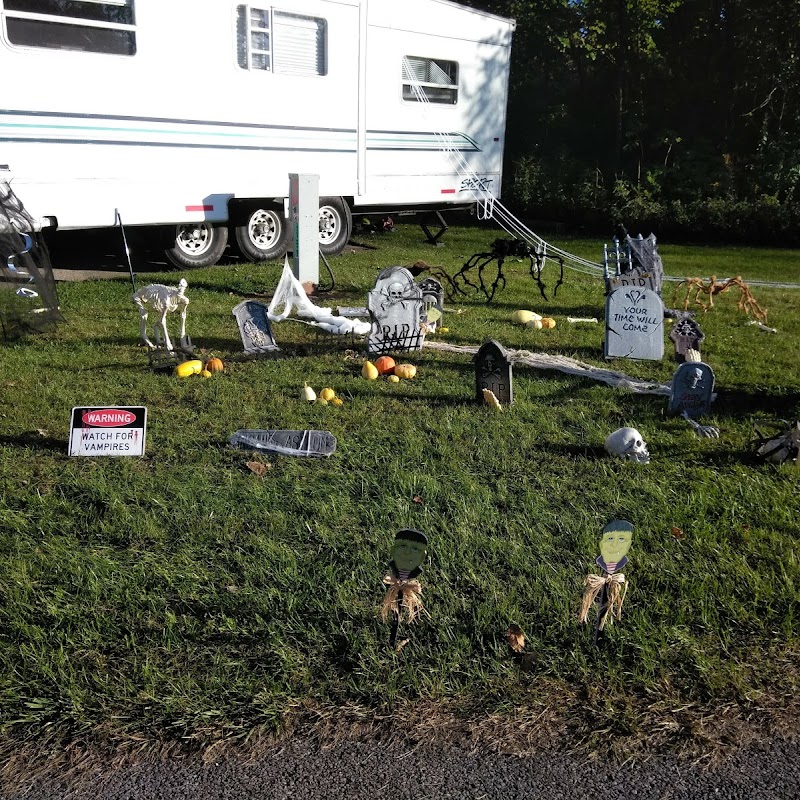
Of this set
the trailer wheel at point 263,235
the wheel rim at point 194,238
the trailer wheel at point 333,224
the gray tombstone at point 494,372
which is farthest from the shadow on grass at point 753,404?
the trailer wheel at point 333,224

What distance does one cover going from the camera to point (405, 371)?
5.76 meters

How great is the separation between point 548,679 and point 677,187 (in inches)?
636

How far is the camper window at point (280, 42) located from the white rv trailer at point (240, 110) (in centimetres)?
2

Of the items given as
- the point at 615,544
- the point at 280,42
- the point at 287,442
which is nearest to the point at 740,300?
the point at 287,442

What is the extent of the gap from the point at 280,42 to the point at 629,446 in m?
7.45

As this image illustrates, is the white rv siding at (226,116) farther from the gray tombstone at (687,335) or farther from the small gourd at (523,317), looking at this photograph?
the gray tombstone at (687,335)

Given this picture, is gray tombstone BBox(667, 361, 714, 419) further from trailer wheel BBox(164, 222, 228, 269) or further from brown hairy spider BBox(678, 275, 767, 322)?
trailer wheel BBox(164, 222, 228, 269)

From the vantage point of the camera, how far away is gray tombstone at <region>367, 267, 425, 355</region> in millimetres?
6113

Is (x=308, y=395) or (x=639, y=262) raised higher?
(x=639, y=262)

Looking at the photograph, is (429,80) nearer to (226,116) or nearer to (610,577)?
(226,116)

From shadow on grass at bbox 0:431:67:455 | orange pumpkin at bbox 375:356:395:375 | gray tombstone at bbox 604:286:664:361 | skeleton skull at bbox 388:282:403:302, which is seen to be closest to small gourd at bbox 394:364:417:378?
orange pumpkin at bbox 375:356:395:375

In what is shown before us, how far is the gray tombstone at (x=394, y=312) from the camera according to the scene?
20.1 ft

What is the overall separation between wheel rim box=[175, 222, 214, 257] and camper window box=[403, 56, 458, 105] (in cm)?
325

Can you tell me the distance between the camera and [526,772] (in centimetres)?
236
